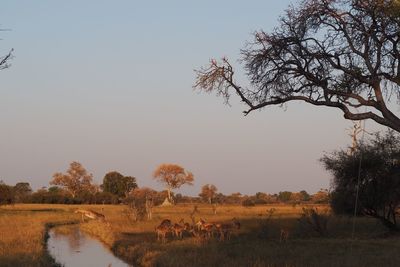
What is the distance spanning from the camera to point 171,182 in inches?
5079

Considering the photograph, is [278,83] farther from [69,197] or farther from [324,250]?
[69,197]

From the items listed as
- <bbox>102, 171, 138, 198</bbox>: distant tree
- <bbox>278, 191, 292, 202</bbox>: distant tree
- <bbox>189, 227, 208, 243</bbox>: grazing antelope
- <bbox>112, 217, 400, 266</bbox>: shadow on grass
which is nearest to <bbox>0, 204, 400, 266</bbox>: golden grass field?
<bbox>112, 217, 400, 266</bbox>: shadow on grass

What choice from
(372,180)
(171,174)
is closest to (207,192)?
(171,174)

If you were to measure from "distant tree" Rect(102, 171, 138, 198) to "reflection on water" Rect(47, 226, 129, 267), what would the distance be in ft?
278

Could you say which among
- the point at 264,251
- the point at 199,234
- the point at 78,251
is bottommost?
the point at 78,251

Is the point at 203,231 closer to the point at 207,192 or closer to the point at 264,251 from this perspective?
the point at 264,251

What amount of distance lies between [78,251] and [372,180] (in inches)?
679

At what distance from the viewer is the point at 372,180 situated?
33.2 m

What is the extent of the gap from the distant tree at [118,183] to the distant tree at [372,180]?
3783 inches

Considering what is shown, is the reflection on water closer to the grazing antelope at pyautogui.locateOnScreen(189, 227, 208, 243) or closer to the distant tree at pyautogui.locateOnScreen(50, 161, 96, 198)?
the grazing antelope at pyautogui.locateOnScreen(189, 227, 208, 243)

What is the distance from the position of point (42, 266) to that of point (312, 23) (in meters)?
12.7

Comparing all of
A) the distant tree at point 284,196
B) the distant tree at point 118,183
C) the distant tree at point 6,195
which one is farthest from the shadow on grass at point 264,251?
the distant tree at point 284,196

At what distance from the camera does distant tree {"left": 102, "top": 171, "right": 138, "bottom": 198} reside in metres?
128

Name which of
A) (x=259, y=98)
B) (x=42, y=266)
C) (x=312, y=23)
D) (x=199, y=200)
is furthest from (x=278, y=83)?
(x=199, y=200)
